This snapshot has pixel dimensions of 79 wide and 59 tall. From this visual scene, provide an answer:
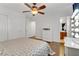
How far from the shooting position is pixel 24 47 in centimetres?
124

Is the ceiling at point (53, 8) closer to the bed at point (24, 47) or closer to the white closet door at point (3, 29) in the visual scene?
the white closet door at point (3, 29)

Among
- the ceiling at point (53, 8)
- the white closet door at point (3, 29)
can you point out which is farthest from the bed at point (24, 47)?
the ceiling at point (53, 8)

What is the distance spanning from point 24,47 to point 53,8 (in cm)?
49

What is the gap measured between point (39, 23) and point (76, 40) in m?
0.41

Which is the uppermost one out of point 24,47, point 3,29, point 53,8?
point 53,8

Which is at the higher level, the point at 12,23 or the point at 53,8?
the point at 53,8

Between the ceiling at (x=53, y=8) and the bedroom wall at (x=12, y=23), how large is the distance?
39 mm

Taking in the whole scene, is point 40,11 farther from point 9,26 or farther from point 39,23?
point 9,26

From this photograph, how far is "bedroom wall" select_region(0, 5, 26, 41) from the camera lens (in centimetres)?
120

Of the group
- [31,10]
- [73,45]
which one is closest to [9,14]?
[31,10]

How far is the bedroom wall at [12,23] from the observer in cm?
120

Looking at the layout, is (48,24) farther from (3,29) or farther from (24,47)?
(3,29)

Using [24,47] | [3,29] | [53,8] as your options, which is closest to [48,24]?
[53,8]

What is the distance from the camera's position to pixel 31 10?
4.08ft
